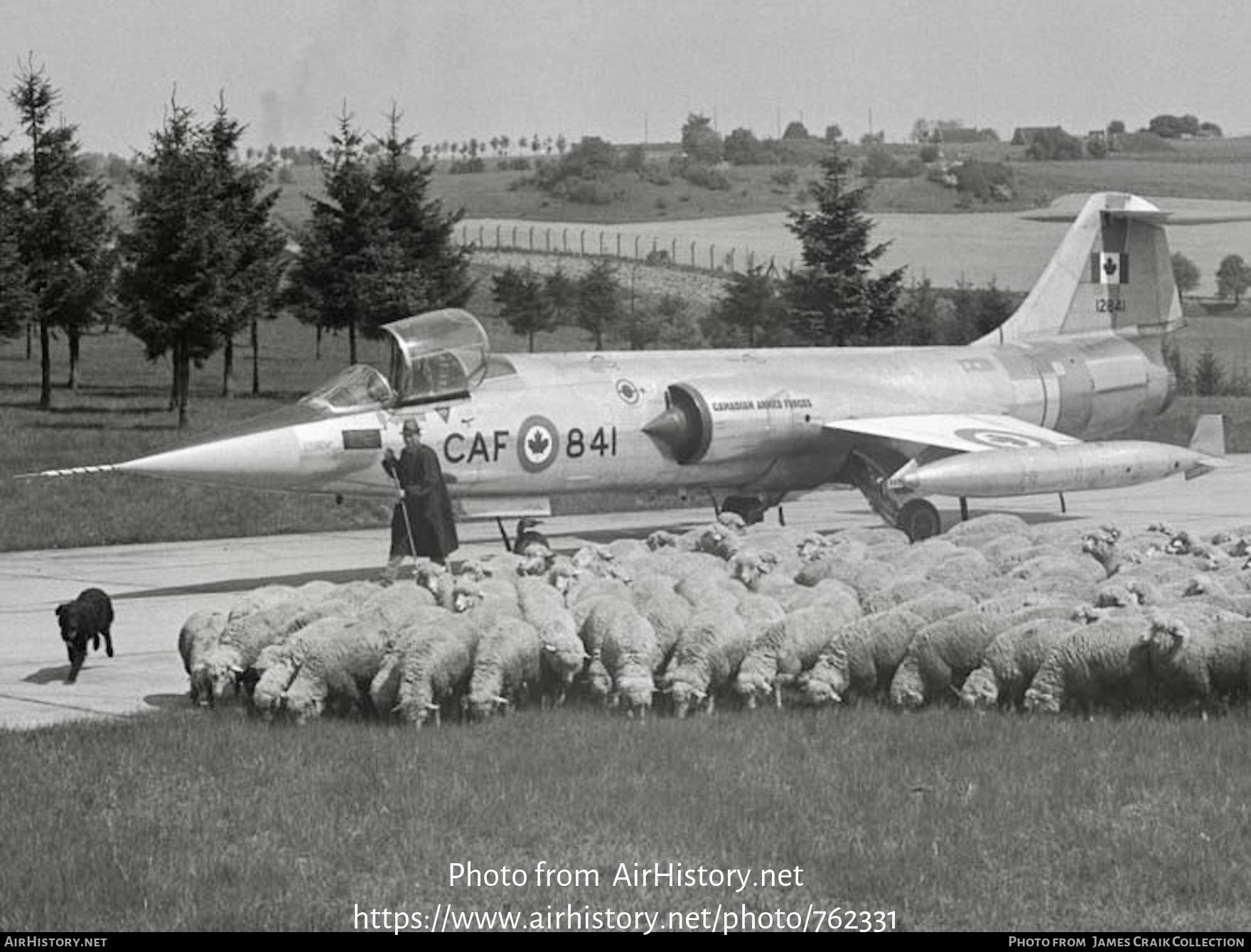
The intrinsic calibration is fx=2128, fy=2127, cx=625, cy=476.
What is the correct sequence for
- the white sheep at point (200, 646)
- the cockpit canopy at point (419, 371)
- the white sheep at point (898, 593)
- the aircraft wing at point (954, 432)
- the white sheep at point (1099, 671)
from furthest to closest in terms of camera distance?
the aircraft wing at point (954, 432), the cockpit canopy at point (419, 371), the white sheep at point (898, 593), the white sheep at point (200, 646), the white sheep at point (1099, 671)

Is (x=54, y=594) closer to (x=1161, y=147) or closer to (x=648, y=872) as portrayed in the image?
(x=648, y=872)

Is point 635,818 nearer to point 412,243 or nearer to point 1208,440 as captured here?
point 1208,440

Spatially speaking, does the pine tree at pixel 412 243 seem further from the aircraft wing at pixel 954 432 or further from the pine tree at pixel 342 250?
the aircraft wing at pixel 954 432

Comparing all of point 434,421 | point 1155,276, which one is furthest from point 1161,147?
point 434,421

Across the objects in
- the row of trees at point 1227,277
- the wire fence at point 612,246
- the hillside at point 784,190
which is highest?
the hillside at point 784,190

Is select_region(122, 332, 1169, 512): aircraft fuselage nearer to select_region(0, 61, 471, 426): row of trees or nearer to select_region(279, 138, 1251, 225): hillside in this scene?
select_region(0, 61, 471, 426): row of trees

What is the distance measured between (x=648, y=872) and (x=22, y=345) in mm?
66456

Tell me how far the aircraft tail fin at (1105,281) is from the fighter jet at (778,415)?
0.03 m

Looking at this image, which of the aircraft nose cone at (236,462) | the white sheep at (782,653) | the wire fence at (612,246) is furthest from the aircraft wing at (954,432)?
the wire fence at (612,246)

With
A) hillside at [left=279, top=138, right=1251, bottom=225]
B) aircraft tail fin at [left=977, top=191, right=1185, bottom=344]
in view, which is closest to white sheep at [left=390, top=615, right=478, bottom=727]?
aircraft tail fin at [left=977, top=191, right=1185, bottom=344]

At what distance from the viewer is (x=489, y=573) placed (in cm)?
1628

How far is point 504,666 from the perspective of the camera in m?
13.2

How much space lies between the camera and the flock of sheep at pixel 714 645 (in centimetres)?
1303

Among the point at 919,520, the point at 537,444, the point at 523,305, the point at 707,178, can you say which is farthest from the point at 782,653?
the point at 707,178
